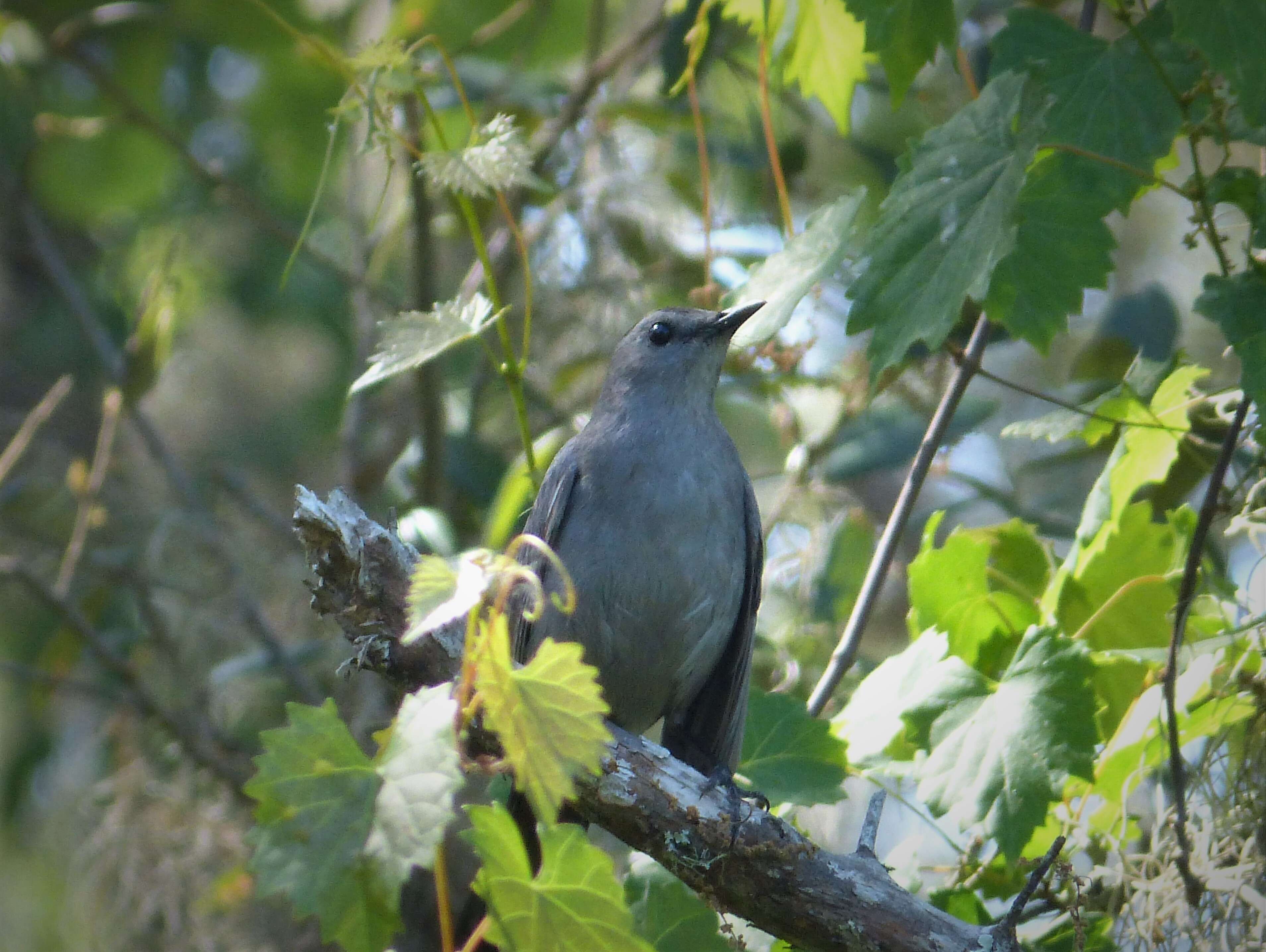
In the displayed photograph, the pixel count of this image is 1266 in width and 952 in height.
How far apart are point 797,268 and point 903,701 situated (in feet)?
3.43

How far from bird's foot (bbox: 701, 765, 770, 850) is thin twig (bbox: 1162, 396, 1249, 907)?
35.5 inches

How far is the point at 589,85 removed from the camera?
489 cm

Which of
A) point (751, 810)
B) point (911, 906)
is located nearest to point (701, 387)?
point (751, 810)

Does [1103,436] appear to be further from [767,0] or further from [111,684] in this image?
[111,684]

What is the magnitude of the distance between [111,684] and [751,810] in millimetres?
4031

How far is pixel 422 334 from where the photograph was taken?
240 centimetres

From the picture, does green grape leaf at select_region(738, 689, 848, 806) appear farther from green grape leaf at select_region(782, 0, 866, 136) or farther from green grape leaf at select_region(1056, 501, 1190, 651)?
green grape leaf at select_region(782, 0, 866, 136)

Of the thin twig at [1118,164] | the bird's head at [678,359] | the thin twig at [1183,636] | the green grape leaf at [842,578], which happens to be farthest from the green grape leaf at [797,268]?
the green grape leaf at [842,578]

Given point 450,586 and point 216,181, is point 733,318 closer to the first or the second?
point 450,586

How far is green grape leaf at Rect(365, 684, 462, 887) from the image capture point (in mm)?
1684

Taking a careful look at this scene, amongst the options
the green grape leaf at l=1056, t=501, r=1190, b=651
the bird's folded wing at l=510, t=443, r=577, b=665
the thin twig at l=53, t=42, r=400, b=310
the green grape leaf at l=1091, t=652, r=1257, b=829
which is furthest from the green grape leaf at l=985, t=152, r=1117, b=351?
the thin twig at l=53, t=42, r=400, b=310

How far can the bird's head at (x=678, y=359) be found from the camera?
3.64 metres

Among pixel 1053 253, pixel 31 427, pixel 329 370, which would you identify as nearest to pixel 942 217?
pixel 1053 253

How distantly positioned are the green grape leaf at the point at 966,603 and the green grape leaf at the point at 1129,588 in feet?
0.41
